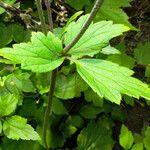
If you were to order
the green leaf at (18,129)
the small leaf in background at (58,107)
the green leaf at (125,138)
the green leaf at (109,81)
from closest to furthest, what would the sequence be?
the green leaf at (109,81)
the green leaf at (18,129)
the small leaf in background at (58,107)
the green leaf at (125,138)

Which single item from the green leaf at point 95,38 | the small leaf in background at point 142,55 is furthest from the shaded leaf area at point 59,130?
the green leaf at point 95,38

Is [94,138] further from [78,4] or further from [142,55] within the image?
[78,4]

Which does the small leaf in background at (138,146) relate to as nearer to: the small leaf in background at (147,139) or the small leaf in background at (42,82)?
the small leaf in background at (147,139)

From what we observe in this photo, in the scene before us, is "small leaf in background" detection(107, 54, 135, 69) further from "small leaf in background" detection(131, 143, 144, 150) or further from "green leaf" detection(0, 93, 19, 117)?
"green leaf" detection(0, 93, 19, 117)

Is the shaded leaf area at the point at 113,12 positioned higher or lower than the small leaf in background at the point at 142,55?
higher

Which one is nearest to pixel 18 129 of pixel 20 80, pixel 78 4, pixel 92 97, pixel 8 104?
pixel 8 104

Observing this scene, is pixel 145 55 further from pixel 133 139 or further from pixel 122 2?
pixel 133 139
